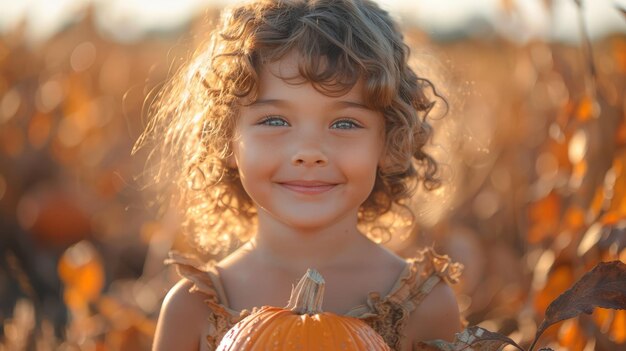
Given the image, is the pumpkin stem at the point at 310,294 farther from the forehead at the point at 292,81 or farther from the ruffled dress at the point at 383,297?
the forehead at the point at 292,81

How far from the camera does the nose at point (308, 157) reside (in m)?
2.05

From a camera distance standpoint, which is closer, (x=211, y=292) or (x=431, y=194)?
(x=211, y=292)

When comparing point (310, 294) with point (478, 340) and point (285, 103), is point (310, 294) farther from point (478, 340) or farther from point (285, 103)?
point (285, 103)

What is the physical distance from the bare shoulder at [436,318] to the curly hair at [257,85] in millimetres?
290

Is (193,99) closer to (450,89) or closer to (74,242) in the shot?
(450,89)

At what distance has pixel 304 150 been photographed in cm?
205

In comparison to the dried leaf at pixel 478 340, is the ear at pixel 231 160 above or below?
above

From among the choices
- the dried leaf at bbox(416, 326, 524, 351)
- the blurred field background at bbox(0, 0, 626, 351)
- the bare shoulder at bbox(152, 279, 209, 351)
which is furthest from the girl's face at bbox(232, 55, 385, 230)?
the blurred field background at bbox(0, 0, 626, 351)

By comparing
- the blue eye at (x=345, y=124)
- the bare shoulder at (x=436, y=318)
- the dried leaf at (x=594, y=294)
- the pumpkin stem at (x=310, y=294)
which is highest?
the blue eye at (x=345, y=124)

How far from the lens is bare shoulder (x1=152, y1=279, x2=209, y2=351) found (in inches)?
86.3

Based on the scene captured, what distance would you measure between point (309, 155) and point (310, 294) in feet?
1.15

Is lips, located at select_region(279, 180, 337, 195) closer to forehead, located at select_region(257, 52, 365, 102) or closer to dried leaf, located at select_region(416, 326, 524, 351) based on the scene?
forehead, located at select_region(257, 52, 365, 102)

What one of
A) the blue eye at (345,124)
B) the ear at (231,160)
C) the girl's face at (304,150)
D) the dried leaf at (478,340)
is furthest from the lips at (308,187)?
the dried leaf at (478,340)

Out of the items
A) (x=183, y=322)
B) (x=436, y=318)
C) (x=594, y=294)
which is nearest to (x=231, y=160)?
(x=183, y=322)
